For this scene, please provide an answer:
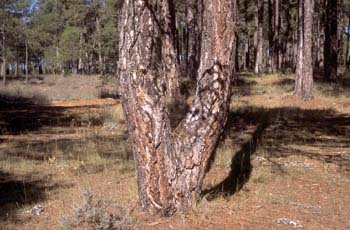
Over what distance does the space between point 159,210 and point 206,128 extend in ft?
2.97

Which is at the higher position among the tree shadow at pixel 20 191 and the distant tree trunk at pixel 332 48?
the distant tree trunk at pixel 332 48

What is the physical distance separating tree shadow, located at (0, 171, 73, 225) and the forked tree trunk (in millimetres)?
1499

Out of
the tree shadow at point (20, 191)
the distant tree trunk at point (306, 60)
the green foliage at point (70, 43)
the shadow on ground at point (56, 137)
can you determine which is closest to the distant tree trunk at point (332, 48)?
the distant tree trunk at point (306, 60)

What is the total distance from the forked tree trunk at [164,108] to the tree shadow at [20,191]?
150cm

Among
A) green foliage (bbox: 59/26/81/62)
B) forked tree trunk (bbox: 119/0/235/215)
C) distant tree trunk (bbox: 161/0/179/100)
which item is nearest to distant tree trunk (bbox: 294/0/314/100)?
distant tree trunk (bbox: 161/0/179/100)

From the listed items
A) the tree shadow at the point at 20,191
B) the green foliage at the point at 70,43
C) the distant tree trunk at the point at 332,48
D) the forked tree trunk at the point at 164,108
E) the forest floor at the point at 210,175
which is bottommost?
the tree shadow at the point at 20,191

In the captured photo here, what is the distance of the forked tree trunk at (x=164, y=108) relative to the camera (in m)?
4.07

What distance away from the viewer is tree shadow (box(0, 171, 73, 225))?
15.9ft

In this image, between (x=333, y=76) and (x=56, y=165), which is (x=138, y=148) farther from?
(x=333, y=76)

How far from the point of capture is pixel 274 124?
10.7 m

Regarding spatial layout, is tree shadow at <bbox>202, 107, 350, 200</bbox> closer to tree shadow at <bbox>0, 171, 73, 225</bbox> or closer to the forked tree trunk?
the forked tree trunk

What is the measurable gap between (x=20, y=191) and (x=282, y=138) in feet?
17.6

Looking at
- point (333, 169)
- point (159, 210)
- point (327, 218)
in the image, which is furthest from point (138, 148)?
point (333, 169)

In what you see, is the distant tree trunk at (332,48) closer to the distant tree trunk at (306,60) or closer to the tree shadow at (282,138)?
the distant tree trunk at (306,60)
